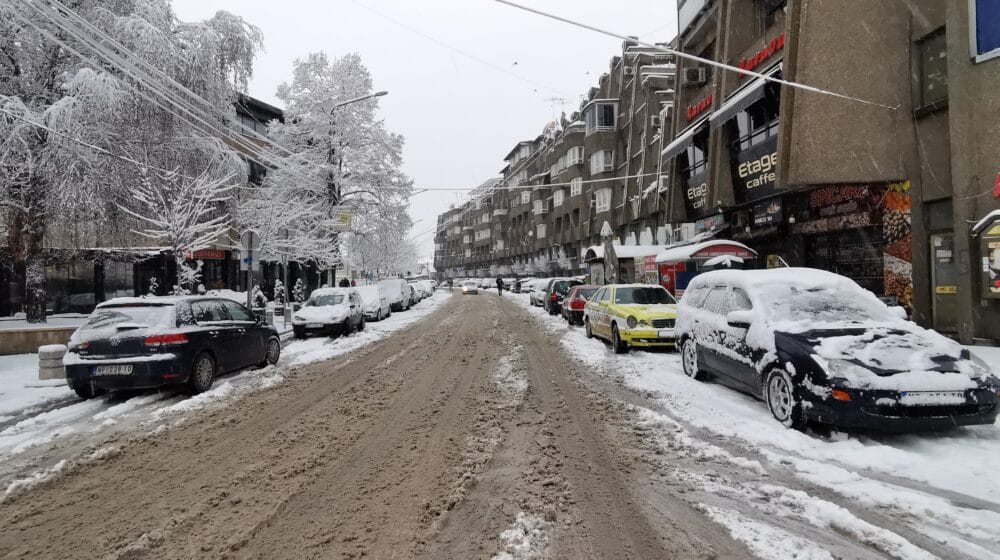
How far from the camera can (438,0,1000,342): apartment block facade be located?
10.5m

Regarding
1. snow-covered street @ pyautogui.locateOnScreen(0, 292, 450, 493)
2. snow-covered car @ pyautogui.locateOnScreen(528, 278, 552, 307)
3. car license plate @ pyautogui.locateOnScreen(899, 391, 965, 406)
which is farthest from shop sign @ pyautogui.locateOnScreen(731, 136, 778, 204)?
snow-covered street @ pyautogui.locateOnScreen(0, 292, 450, 493)

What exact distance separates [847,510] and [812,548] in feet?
2.47

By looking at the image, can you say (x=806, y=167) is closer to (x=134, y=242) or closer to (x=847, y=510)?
(x=847, y=510)

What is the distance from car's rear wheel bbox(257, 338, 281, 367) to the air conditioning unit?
1939cm

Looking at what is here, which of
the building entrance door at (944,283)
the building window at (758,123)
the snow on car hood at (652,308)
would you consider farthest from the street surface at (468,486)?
the building window at (758,123)

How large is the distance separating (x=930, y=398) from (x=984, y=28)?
9914 millimetres

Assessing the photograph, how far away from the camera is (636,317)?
446 inches

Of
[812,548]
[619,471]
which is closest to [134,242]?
[619,471]

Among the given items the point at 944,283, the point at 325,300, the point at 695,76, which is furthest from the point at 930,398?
the point at 695,76

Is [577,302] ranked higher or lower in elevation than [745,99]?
lower

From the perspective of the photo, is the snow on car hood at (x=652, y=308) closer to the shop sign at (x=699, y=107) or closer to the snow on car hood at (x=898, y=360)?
the snow on car hood at (x=898, y=360)

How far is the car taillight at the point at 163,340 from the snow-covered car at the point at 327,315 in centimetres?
805

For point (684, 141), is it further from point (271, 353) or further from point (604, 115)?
point (604, 115)

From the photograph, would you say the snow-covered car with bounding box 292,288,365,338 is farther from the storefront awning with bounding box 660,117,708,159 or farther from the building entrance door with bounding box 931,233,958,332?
the building entrance door with bounding box 931,233,958,332
